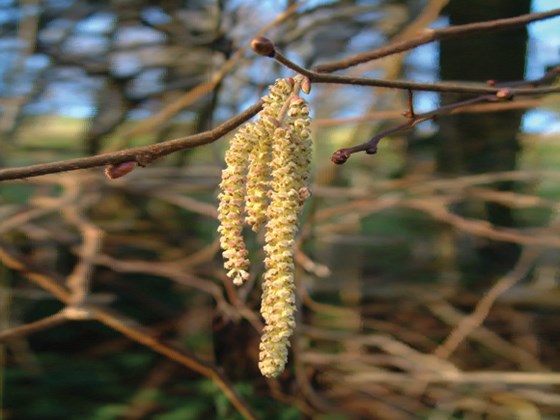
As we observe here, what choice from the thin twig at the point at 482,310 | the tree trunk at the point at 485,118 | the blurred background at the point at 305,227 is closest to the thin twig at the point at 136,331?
the blurred background at the point at 305,227

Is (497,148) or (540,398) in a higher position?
(497,148)

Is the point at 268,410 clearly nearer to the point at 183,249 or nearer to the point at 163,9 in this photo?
the point at 183,249

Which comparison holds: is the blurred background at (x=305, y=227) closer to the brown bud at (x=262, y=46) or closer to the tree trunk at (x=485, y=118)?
the tree trunk at (x=485, y=118)

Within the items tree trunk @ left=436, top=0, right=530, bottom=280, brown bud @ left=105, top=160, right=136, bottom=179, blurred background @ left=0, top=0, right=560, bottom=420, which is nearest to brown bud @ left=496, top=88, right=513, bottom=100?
brown bud @ left=105, top=160, right=136, bottom=179

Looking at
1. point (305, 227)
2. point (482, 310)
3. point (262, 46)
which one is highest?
point (262, 46)

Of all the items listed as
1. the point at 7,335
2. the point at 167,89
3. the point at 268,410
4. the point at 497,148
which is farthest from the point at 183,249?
the point at 7,335

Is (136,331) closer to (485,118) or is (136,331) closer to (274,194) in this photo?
(274,194)

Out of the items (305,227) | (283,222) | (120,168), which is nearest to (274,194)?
(283,222)
